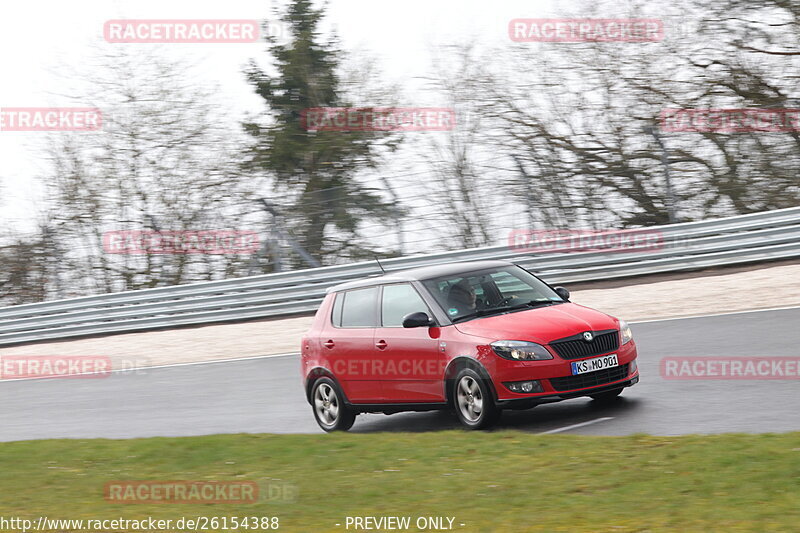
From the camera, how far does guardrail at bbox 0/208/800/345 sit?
57.7ft

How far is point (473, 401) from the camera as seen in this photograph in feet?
32.1

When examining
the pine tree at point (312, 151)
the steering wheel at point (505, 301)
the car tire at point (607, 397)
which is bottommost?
the car tire at point (607, 397)

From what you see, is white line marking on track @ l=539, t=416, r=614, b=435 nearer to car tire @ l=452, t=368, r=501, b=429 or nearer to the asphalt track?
the asphalt track

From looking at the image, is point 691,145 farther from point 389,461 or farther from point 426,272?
point 389,461

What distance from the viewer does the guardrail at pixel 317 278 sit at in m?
17.6

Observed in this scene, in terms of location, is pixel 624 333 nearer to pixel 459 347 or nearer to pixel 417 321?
pixel 459 347

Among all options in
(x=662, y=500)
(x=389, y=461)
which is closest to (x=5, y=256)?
(x=389, y=461)

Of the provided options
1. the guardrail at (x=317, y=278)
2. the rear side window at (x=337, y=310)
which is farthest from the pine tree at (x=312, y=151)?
the rear side window at (x=337, y=310)

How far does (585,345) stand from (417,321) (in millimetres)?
1550

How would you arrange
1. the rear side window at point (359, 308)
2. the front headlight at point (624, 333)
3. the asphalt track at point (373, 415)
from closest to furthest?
the asphalt track at point (373, 415)
the front headlight at point (624, 333)
the rear side window at point (359, 308)

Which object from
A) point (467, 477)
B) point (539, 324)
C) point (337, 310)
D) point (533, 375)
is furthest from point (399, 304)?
point (467, 477)

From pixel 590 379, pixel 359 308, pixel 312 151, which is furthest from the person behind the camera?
pixel 312 151

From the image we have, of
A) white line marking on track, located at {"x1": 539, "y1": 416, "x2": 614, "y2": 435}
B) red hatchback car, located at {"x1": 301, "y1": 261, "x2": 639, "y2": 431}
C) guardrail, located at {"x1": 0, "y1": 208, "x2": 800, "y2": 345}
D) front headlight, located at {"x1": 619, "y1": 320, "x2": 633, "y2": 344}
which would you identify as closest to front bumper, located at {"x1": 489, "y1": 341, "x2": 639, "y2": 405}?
red hatchback car, located at {"x1": 301, "y1": 261, "x2": 639, "y2": 431}

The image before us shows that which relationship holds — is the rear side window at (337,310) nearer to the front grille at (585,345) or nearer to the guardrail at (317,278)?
the front grille at (585,345)
